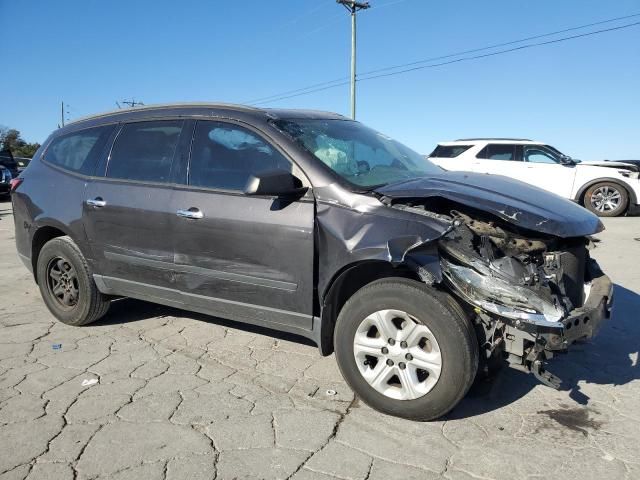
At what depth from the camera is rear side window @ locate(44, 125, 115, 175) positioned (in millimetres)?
4520

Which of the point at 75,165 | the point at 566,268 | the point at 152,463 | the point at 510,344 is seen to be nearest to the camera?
the point at 152,463

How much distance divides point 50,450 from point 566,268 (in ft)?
9.89

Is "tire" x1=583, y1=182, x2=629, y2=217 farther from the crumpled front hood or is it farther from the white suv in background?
the crumpled front hood

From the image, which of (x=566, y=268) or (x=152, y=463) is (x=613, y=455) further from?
(x=152, y=463)

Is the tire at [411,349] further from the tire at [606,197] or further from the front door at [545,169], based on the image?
the tire at [606,197]

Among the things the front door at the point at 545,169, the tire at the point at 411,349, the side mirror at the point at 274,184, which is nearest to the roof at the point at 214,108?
the side mirror at the point at 274,184

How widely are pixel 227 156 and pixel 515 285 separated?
7.00ft

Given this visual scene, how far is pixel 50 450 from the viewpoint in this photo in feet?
8.95

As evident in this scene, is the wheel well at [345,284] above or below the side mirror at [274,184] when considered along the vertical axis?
below

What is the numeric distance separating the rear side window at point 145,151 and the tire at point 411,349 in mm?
1880

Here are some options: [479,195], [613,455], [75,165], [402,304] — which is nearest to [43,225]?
[75,165]

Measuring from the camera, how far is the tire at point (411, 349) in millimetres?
2791

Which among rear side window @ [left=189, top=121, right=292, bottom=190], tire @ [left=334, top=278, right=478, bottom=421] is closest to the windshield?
rear side window @ [left=189, top=121, right=292, bottom=190]

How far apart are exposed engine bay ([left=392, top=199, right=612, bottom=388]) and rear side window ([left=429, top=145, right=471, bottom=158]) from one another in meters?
10.3
